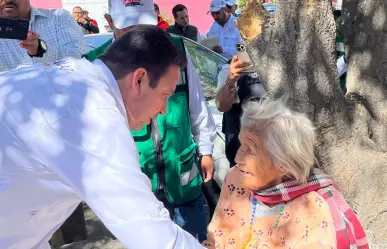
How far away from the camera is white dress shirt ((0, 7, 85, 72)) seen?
324 centimetres


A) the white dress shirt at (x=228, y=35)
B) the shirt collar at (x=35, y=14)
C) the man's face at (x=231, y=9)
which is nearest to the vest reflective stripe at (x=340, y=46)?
the shirt collar at (x=35, y=14)

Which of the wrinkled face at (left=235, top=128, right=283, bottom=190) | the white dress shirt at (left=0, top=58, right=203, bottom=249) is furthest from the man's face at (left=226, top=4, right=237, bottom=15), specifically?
the white dress shirt at (left=0, top=58, right=203, bottom=249)

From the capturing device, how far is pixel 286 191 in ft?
7.64

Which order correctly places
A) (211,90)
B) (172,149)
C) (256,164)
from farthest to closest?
(211,90), (172,149), (256,164)

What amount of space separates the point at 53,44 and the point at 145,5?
0.65m

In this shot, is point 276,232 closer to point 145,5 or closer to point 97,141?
point 97,141

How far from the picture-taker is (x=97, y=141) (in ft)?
4.42

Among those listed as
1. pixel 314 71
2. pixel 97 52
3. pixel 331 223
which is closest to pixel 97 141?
pixel 331 223

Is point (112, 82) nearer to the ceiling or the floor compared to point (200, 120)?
nearer to the ceiling

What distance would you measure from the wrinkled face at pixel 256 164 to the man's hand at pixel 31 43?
4.51 feet

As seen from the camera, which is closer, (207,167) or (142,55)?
(142,55)

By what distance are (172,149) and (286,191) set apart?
792 mm

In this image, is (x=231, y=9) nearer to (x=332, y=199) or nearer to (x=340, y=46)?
(x=340, y=46)

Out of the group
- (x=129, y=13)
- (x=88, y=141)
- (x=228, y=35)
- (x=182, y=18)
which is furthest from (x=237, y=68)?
(x=182, y=18)
